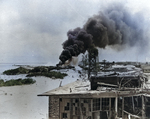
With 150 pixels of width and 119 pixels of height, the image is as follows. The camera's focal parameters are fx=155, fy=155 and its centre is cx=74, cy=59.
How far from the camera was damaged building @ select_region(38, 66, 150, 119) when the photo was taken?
4586 mm

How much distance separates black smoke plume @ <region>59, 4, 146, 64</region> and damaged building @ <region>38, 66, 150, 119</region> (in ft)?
4.68

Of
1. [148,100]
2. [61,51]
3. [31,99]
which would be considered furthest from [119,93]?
[31,99]

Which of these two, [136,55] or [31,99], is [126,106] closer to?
[136,55]

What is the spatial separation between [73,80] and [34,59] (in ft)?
5.51

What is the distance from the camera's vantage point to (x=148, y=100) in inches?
212

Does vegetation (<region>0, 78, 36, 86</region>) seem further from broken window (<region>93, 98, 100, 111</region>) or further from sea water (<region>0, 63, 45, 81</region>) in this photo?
broken window (<region>93, 98, 100, 111</region>)

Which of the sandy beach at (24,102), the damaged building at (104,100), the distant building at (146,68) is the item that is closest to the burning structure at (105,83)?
the damaged building at (104,100)

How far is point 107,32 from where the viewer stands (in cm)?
649

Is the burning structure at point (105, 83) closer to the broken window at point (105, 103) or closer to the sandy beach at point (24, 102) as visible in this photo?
the broken window at point (105, 103)

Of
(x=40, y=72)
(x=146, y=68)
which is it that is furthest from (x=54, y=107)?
(x=146, y=68)

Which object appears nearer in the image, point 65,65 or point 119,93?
point 119,93

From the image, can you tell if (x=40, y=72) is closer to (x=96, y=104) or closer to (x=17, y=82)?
(x=17, y=82)

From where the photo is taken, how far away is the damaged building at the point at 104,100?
4586 mm

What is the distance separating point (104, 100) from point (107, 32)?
9.60 ft
